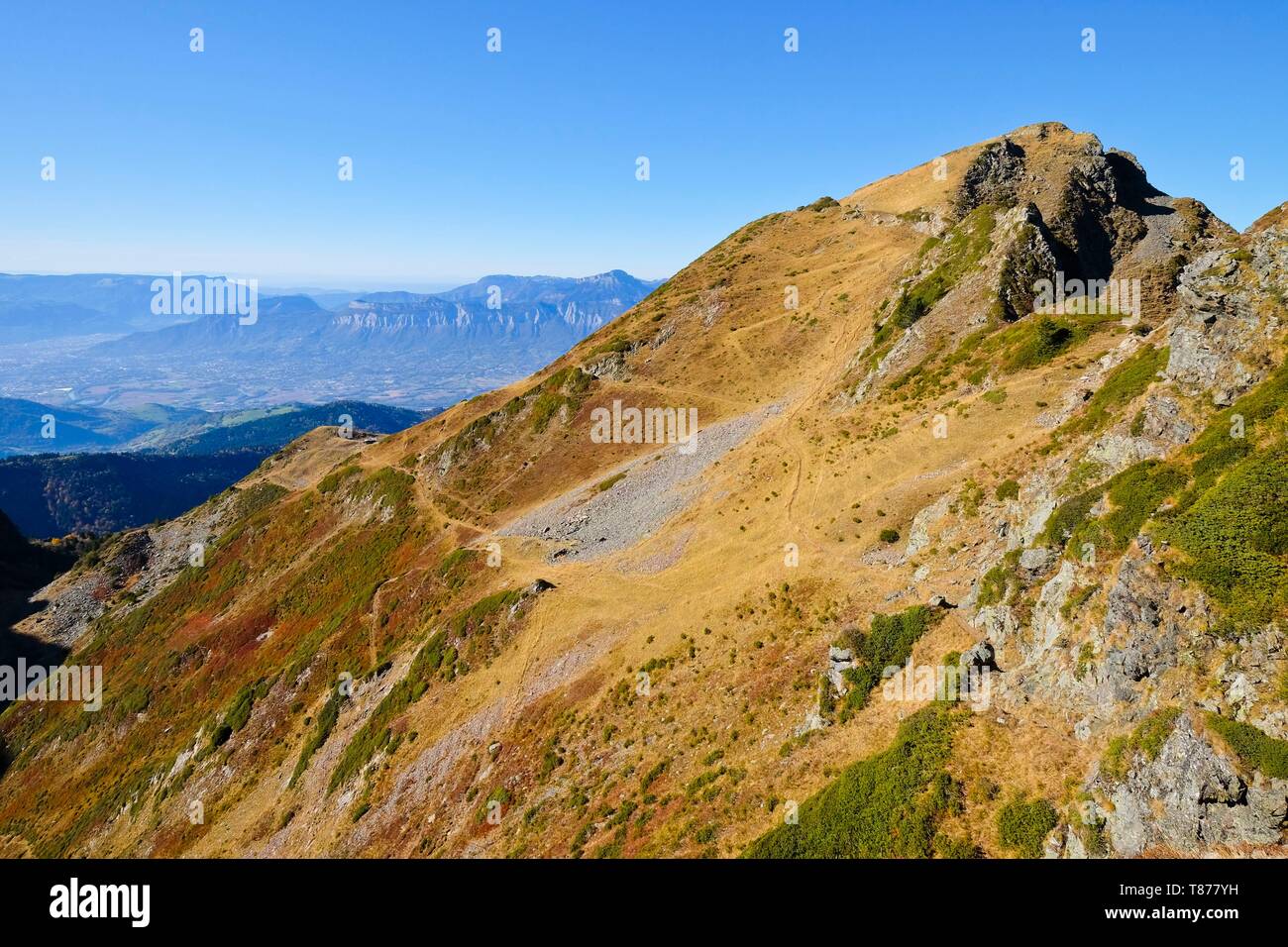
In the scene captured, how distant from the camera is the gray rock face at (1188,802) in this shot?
49.3ft

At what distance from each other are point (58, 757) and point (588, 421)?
85380mm

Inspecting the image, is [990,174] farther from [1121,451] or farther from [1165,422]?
[1165,422]

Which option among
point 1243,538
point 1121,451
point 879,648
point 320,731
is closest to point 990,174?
point 1121,451

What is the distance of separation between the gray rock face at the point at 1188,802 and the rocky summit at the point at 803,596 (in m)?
0.08

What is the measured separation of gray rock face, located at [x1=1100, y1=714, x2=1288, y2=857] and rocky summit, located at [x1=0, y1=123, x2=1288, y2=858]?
8cm

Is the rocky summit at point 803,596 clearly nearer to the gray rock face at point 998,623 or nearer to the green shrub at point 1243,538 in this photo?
the green shrub at point 1243,538

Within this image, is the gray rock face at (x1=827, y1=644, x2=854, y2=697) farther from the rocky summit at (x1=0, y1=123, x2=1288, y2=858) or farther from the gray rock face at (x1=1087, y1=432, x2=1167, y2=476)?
the gray rock face at (x1=1087, y1=432, x2=1167, y2=476)

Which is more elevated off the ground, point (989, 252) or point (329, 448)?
point (989, 252)

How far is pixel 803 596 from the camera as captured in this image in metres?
39.2

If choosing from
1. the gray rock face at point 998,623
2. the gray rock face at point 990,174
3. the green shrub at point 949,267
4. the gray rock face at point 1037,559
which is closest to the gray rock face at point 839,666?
the gray rock face at point 998,623
